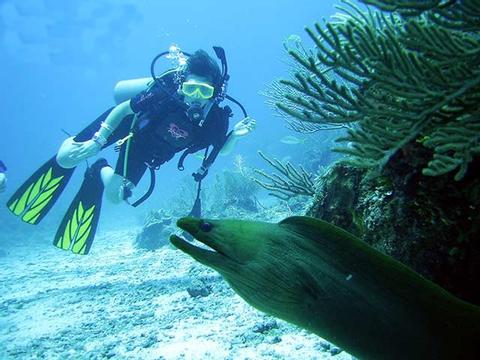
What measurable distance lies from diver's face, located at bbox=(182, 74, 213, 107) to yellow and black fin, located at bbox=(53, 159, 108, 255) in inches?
112

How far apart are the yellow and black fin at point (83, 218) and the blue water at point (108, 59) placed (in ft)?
15.9

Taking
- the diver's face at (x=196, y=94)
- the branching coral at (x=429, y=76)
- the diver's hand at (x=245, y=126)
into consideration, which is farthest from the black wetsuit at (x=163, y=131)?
the branching coral at (x=429, y=76)

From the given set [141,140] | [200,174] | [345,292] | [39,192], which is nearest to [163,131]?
[141,140]

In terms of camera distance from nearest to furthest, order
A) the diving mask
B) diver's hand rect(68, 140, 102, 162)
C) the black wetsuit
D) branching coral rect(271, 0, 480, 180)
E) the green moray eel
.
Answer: the green moray eel < branching coral rect(271, 0, 480, 180) < the diving mask < the black wetsuit < diver's hand rect(68, 140, 102, 162)

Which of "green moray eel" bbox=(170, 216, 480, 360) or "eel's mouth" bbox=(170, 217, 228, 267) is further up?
"eel's mouth" bbox=(170, 217, 228, 267)

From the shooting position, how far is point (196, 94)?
260 inches

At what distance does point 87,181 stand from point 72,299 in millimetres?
2824

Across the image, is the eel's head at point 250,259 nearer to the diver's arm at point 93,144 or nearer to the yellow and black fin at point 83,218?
the diver's arm at point 93,144

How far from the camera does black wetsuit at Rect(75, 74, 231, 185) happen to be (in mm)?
6648

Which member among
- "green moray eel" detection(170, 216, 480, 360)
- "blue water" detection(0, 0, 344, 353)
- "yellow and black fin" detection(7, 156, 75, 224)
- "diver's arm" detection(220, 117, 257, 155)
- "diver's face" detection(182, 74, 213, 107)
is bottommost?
"green moray eel" detection(170, 216, 480, 360)

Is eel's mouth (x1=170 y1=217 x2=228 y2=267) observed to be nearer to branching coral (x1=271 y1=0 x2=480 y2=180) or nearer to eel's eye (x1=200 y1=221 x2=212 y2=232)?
eel's eye (x1=200 y1=221 x2=212 y2=232)

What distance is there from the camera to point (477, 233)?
5.03ft

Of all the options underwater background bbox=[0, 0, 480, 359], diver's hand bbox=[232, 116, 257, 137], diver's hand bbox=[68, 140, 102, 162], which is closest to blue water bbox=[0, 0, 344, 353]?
diver's hand bbox=[232, 116, 257, 137]

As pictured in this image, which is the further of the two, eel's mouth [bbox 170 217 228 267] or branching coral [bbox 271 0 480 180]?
branching coral [bbox 271 0 480 180]
